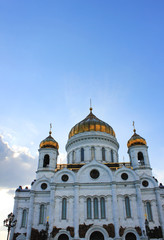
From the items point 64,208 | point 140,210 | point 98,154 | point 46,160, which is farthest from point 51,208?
point 98,154

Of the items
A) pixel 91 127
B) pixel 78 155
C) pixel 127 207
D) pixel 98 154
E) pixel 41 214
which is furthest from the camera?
pixel 91 127

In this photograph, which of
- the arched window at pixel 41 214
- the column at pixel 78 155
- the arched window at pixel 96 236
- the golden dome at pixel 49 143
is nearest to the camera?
the arched window at pixel 96 236

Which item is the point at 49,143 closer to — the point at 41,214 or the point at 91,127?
the point at 91,127

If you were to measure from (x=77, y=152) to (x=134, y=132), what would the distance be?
9.64m

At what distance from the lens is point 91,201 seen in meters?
25.8

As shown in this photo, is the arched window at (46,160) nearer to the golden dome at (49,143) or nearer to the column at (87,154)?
the golden dome at (49,143)

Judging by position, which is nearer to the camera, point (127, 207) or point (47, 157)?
point (127, 207)

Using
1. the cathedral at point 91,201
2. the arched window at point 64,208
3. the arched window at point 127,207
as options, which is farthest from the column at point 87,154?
the arched window at point 127,207

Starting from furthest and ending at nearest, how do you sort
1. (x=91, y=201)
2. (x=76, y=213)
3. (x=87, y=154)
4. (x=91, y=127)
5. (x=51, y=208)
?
(x=91, y=127) < (x=87, y=154) < (x=91, y=201) < (x=51, y=208) < (x=76, y=213)

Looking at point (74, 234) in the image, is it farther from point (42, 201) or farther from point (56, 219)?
point (42, 201)

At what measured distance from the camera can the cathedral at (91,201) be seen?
24.1 m

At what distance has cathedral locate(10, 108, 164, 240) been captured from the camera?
24062 millimetres

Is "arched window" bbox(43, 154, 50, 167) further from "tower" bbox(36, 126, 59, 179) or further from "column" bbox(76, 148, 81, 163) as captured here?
"column" bbox(76, 148, 81, 163)

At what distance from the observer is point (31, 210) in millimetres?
25953
